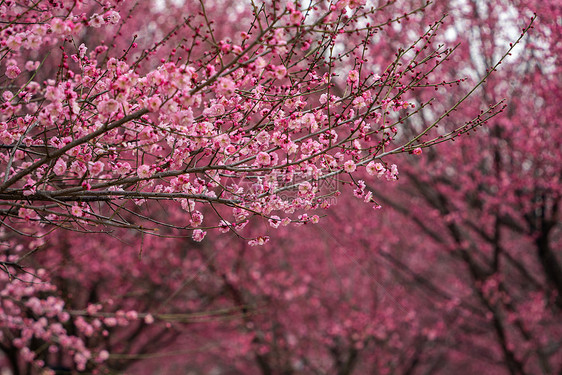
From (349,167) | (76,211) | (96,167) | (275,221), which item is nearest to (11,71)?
(96,167)

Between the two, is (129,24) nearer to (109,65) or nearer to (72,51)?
(72,51)

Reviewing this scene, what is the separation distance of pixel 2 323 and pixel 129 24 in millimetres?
6682

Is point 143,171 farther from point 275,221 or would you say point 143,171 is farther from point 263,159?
point 275,221

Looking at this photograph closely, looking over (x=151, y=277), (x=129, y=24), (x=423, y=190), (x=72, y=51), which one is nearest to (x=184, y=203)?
(x=423, y=190)

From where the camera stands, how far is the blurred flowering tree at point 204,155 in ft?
9.77

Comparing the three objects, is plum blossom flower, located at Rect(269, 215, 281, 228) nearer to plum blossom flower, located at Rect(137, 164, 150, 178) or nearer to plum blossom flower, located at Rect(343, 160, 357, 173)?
plum blossom flower, located at Rect(343, 160, 357, 173)

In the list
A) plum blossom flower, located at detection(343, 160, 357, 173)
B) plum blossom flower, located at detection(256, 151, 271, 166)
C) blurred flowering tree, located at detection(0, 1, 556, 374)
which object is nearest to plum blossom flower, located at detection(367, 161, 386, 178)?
blurred flowering tree, located at detection(0, 1, 556, 374)

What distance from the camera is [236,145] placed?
10.8 ft

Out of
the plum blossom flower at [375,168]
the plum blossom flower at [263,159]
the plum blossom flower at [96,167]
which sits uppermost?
the plum blossom flower at [375,168]

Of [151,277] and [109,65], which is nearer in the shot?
[109,65]

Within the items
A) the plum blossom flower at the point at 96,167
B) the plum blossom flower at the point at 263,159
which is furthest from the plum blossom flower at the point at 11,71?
the plum blossom flower at the point at 263,159

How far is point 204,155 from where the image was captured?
324 centimetres

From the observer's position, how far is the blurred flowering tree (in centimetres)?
298

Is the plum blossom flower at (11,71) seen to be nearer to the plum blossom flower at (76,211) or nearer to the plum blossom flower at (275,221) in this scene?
the plum blossom flower at (76,211)
